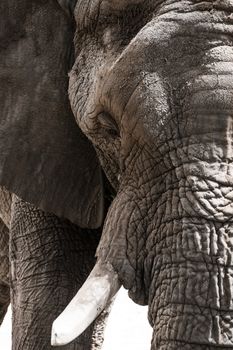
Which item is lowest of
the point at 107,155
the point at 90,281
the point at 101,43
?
the point at 90,281

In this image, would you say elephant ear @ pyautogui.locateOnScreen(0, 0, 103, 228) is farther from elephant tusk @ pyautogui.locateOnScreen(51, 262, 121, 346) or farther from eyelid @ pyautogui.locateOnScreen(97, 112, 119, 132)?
elephant tusk @ pyautogui.locateOnScreen(51, 262, 121, 346)

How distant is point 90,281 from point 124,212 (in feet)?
0.89

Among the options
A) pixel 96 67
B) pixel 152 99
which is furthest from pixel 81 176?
pixel 152 99

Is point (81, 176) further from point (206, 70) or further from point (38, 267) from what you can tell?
point (206, 70)

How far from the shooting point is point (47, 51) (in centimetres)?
515

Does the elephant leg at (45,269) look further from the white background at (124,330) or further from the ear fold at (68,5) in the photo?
the white background at (124,330)

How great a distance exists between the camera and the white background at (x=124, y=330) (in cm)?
1105

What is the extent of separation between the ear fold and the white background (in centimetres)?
575

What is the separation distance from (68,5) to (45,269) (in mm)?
987

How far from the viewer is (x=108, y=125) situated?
15.2ft

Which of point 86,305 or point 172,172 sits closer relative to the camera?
point 86,305

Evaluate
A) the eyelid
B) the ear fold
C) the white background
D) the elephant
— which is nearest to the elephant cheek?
the eyelid

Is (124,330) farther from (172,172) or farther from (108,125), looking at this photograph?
(172,172)

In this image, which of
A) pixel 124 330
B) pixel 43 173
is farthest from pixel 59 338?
pixel 124 330
